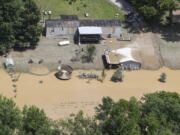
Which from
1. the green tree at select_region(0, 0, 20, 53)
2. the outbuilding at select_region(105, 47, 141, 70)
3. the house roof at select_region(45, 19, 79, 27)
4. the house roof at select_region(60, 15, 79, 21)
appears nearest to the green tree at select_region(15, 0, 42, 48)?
the green tree at select_region(0, 0, 20, 53)

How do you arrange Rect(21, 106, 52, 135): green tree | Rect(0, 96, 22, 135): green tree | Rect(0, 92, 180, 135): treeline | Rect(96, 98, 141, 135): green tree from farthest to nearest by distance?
Rect(0, 96, 22, 135): green tree → Rect(21, 106, 52, 135): green tree → Rect(0, 92, 180, 135): treeline → Rect(96, 98, 141, 135): green tree

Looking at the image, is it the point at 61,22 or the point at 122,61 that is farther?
the point at 61,22

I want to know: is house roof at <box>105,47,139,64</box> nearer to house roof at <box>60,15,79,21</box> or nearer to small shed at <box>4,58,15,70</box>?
house roof at <box>60,15,79,21</box>

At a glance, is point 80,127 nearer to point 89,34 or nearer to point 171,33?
point 89,34

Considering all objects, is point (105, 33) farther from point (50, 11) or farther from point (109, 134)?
point (109, 134)

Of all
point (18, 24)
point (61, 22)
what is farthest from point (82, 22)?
point (18, 24)
